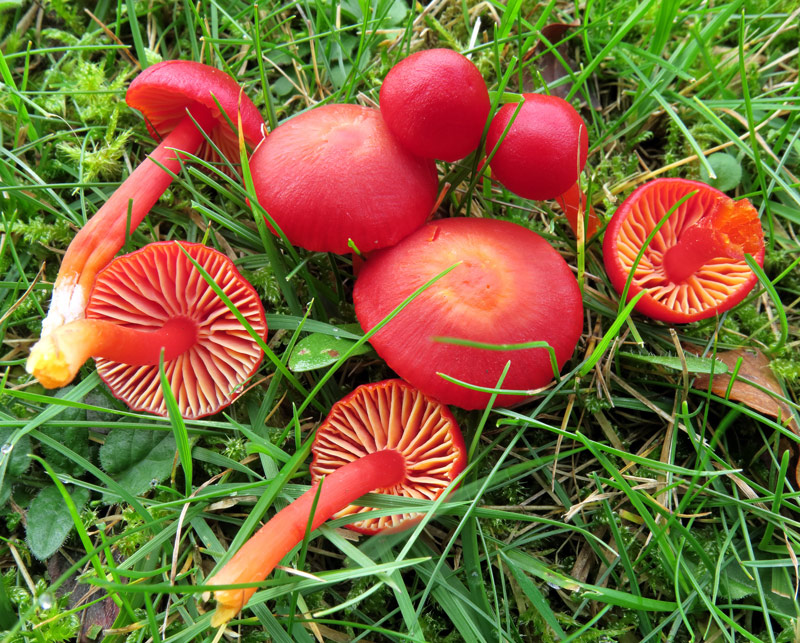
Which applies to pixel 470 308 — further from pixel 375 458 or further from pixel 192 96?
pixel 192 96

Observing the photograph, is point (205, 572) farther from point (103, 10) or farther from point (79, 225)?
point (103, 10)

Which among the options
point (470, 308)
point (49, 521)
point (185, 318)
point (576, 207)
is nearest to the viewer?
point (470, 308)

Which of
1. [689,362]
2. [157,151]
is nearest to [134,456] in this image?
[157,151]

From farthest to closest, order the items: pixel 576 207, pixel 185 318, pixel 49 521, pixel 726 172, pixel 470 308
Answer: pixel 726 172 < pixel 576 207 < pixel 185 318 < pixel 49 521 < pixel 470 308

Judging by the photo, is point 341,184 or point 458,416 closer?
point 341,184

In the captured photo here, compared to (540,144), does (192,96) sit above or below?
above

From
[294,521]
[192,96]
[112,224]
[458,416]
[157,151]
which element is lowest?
[458,416]

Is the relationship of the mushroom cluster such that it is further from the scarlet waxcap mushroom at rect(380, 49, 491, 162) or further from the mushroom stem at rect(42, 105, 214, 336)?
the scarlet waxcap mushroom at rect(380, 49, 491, 162)
